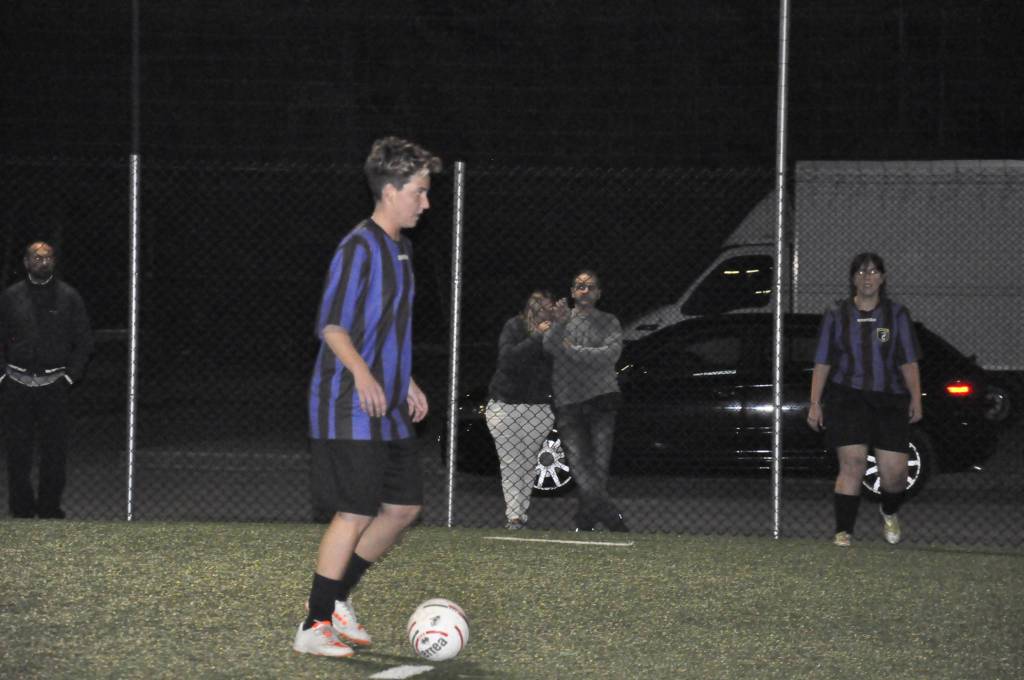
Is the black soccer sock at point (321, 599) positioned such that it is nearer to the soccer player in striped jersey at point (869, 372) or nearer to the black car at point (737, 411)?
the soccer player in striped jersey at point (869, 372)

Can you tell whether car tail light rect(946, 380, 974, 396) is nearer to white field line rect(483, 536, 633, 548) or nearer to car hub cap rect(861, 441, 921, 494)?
car hub cap rect(861, 441, 921, 494)

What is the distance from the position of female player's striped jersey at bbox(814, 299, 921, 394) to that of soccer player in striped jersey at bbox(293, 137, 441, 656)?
345 cm

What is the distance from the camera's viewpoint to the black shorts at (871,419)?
27.7 feet

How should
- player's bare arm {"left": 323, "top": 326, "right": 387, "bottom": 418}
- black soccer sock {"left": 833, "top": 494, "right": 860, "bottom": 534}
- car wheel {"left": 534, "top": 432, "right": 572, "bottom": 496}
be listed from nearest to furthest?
player's bare arm {"left": 323, "top": 326, "right": 387, "bottom": 418}, black soccer sock {"left": 833, "top": 494, "right": 860, "bottom": 534}, car wheel {"left": 534, "top": 432, "right": 572, "bottom": 496}

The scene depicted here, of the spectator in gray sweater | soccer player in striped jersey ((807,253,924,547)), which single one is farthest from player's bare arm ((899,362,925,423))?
the spectator in gray sweater

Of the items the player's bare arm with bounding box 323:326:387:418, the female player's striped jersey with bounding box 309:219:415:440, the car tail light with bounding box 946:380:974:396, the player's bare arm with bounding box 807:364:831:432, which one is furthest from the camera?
the car tail light with bounding box 946:380:974:396

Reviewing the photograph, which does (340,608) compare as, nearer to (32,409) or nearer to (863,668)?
(863,668)

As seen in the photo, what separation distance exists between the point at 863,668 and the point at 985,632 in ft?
3.13

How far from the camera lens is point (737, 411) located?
1177 centimetres

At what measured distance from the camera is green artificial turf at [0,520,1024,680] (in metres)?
5.88

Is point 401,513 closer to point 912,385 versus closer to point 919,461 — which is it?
point 912,385

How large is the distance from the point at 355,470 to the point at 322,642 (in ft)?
2.18

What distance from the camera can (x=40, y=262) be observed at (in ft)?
32.0

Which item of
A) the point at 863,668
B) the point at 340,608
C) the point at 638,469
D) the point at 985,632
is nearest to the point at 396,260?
the point at 340,608
